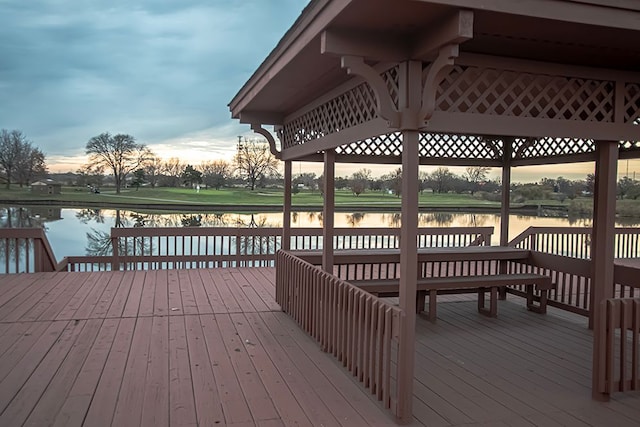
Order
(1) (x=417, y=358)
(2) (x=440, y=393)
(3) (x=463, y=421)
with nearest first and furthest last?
(3) (x=463, y=421), (2) (x=440, y=393), (1) (x=417, y=358)

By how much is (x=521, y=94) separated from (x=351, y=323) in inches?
82.9

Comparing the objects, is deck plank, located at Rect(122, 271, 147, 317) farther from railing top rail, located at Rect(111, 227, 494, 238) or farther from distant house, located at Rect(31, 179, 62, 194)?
distant house, located at Rect(31, 179, 62, 194)

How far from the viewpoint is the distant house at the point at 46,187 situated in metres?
10.1

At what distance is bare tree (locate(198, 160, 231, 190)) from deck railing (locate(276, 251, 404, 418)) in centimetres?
706

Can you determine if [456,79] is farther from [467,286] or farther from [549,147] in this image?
[549,147]

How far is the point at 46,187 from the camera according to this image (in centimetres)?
1022

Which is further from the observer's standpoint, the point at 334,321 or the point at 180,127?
the point at 180,127

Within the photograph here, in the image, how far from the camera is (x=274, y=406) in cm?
296

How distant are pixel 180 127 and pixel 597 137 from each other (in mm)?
19618

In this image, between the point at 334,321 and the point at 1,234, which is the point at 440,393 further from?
the point at 1,234

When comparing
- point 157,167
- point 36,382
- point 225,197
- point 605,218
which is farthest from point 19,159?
point 605,218

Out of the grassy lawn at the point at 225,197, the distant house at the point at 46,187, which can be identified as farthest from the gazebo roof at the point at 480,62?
the distant house at the point at 46,187

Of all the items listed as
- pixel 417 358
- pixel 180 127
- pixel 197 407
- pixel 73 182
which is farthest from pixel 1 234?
pixel 180 127

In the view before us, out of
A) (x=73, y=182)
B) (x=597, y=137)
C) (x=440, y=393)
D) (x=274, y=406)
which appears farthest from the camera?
(x=73, y=182)
